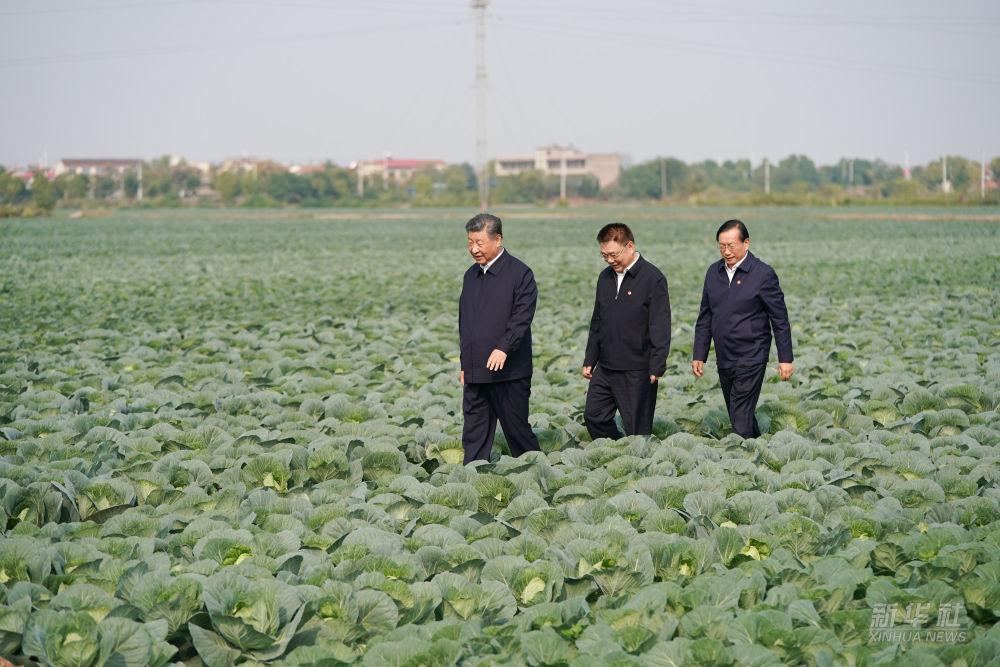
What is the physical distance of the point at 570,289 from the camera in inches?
758

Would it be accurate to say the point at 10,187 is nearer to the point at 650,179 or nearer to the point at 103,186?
the point at 103,186

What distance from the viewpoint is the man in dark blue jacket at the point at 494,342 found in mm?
6355

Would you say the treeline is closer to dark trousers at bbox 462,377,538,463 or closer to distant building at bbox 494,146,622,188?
distant building at bbox 494,146,622,188

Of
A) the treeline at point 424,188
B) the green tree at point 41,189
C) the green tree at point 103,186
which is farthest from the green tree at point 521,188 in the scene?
the green tree at point 41,189

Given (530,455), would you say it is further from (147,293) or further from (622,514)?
(147,293)

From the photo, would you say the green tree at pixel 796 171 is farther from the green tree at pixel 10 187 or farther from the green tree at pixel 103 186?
the green tree at pixel 10 187

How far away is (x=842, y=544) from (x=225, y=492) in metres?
2.91

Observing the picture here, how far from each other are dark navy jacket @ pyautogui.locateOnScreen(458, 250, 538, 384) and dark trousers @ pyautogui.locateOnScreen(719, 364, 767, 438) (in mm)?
1340

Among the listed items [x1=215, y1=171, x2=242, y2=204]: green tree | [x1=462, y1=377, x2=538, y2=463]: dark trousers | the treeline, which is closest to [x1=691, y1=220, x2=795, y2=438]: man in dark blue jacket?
[x1=462, y1=377, x2=538, y2=463]: dark trousers

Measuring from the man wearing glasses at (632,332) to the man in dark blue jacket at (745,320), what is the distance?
0.31 meters

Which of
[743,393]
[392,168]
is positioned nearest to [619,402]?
[743,393]
